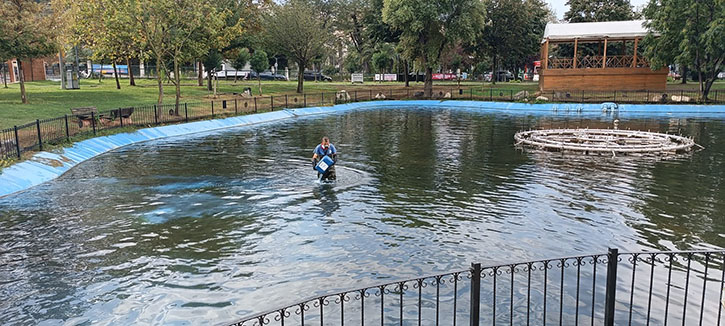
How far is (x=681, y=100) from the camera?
49.2 meters

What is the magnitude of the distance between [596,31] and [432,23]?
55.2 ft

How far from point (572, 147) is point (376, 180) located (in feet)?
36.2

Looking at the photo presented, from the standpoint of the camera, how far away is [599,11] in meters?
74.6

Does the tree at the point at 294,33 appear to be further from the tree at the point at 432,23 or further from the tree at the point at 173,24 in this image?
the tree at the point at 173,24

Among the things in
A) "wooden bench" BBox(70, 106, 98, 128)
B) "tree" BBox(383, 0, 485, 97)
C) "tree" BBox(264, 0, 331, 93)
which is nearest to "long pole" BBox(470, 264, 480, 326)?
"wooden bench" BBox(70, 106, 98, 128)

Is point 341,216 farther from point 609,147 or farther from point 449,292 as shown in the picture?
point 609,147

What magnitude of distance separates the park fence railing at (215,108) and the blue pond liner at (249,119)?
0.94m

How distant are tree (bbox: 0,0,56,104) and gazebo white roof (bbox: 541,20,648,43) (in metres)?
45.3

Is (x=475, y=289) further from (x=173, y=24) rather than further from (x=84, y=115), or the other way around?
(x=173, y=24)

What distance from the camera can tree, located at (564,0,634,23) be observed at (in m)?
74.3

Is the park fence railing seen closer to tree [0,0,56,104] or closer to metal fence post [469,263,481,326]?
tree [0,0,56,104]

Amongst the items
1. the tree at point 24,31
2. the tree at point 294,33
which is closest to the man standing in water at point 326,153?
the tree at point 24,31

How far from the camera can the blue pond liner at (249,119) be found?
1942cm

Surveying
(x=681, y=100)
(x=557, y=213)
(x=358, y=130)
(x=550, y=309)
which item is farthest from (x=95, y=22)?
(x=681, y=100)
